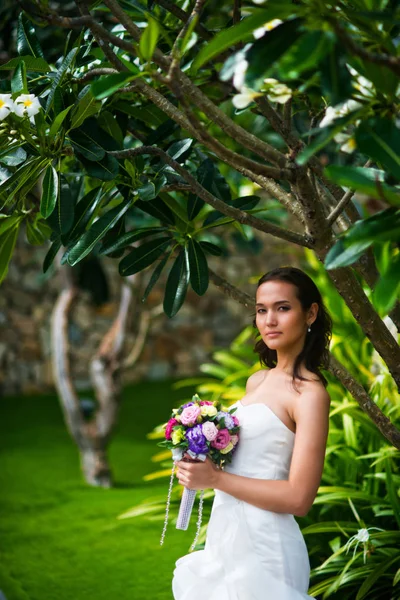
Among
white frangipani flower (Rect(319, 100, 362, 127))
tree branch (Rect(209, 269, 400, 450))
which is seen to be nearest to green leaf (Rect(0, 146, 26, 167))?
white frangipani flower (Rect(319, 100, 362, 127))

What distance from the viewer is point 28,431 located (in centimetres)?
525

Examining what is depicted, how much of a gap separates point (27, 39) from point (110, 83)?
68 cm

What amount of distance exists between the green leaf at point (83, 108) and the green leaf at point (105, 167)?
86 millimetres

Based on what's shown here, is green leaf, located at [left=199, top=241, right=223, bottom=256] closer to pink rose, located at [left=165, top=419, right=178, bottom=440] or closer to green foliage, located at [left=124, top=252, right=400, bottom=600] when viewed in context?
pink rose, located at [left=165, top=419, right=178, bottom=440]

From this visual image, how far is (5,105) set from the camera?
153 centimetres

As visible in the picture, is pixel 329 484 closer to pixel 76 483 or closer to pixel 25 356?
pixel 76 483

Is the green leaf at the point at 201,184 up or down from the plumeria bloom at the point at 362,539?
up

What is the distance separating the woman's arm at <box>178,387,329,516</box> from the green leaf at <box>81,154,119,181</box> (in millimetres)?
614

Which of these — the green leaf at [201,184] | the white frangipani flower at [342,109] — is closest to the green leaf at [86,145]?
the green leaf at [201,184]

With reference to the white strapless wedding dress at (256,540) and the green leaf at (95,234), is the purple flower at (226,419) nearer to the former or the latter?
the white strapless wedding dress at (256,540)

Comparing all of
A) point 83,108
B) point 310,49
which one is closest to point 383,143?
point 310,49

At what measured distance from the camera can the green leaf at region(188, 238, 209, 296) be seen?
5.89 ft

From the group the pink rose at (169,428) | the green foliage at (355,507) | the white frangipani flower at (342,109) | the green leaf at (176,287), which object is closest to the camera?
the white frangipani flower at (342,109)

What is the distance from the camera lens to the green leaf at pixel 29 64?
67.1 inches
